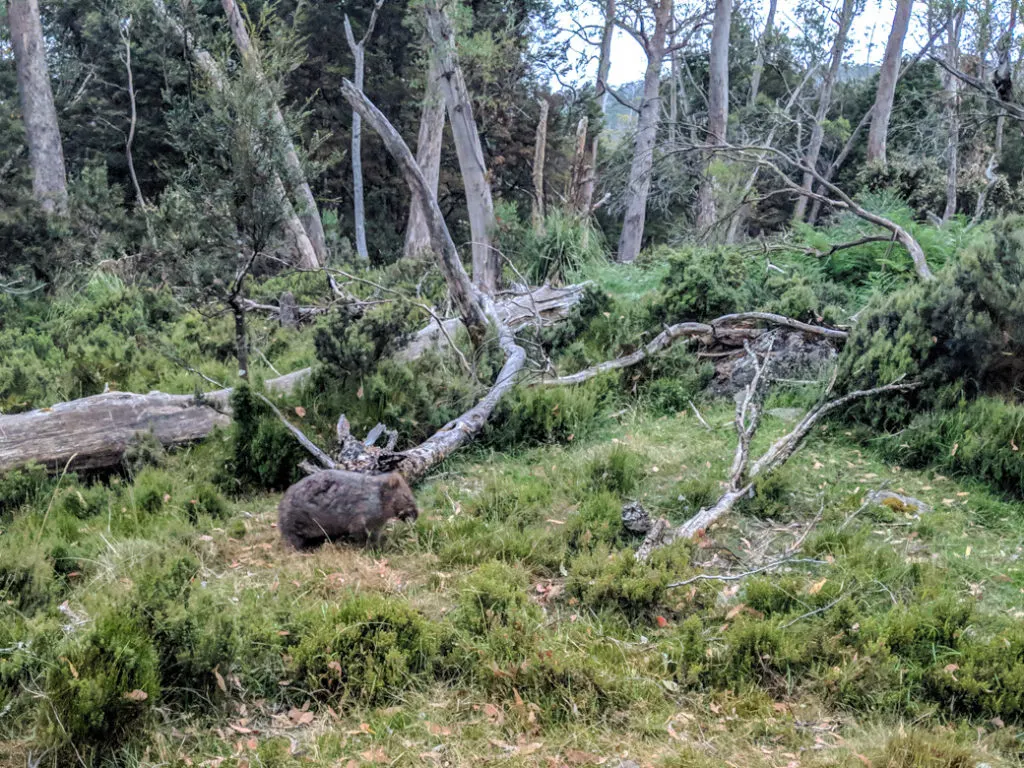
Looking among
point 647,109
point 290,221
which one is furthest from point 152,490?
point 647,109

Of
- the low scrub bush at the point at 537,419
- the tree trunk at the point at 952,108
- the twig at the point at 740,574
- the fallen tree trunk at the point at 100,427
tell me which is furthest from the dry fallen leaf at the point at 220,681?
the tree trunk at the point at 952,108

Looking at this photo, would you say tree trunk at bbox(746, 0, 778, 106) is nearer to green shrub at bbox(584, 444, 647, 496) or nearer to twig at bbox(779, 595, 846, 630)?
green shrub at bbox(584, 444, 647, 496)

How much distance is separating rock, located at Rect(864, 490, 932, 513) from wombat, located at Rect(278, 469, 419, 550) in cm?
294

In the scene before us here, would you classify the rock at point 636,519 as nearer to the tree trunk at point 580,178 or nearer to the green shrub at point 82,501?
the green shrub at point 82,501

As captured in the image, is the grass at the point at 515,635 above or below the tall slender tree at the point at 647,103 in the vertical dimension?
below

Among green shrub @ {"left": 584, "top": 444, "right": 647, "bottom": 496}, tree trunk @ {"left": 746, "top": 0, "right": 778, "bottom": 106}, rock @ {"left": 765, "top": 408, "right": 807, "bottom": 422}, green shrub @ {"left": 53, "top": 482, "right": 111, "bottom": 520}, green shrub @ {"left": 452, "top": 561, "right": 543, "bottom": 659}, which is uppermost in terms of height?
tree trunk @ {"left": 746, "top": 0, "right": 778, "bottom": 106}

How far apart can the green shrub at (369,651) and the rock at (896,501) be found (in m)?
2.82

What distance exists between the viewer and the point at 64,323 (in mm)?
9375

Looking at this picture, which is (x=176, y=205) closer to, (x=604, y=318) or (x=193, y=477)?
(x=193, y=477)

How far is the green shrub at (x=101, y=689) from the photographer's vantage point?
263 centimetres

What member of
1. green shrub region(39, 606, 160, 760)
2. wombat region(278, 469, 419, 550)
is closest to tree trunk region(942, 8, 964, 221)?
wombat region(278, 469, 419, 550)

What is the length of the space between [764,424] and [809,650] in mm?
3001

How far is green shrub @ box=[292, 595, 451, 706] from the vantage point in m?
3.07

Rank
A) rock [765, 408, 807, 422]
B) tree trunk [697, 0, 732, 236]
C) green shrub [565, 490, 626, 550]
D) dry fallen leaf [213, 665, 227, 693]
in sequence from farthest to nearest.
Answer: tree trunk [697, 0, 732, 236]
rock [765, 408, 807, 422]
green shrub [565, 490, 626, 550]
dry fallen leaf [213, 665, 227, 693]
